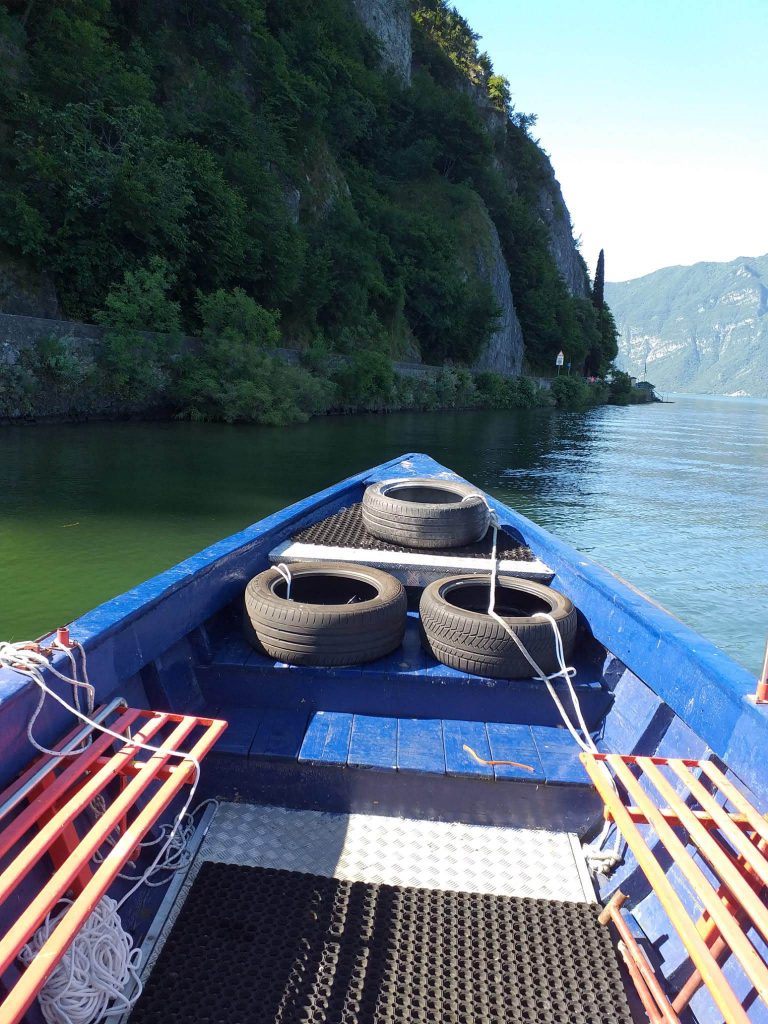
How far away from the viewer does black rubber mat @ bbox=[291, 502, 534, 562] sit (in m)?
4.54

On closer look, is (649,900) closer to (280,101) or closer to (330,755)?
(330,755)

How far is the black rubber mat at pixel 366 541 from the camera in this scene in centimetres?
454

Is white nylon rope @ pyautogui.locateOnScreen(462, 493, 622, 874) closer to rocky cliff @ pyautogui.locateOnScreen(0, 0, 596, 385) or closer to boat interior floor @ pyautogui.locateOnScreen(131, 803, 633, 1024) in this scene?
boat interior floor @ pyautogui.locateOnScreen(131, 803, 633, 1024)

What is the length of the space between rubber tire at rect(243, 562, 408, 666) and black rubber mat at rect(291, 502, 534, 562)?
117cm

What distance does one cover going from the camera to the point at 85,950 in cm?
187

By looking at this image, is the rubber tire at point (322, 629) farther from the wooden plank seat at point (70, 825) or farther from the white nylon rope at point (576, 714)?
the wooden plank seat at point (70, 825)

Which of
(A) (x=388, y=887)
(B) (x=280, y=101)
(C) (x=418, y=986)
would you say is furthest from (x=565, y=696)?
(B) (x=280, y=101)

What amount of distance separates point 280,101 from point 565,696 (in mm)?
36146

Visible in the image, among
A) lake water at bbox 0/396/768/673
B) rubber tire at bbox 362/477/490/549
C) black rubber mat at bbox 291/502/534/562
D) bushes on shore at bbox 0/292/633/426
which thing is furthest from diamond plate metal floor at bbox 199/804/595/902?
bushes on shore at bbox 0/292/633/426

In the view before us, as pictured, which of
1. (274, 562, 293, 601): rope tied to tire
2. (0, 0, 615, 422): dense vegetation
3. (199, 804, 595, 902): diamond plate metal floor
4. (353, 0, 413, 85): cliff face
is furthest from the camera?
(353, 0, 413, 85): cliff face

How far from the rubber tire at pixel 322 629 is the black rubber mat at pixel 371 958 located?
3.35 feet

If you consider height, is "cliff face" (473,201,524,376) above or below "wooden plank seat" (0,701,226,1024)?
above

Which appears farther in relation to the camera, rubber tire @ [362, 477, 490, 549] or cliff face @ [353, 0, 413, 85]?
cliff face @ [353, 0, 413, 85]

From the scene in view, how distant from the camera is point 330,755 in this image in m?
2.79
